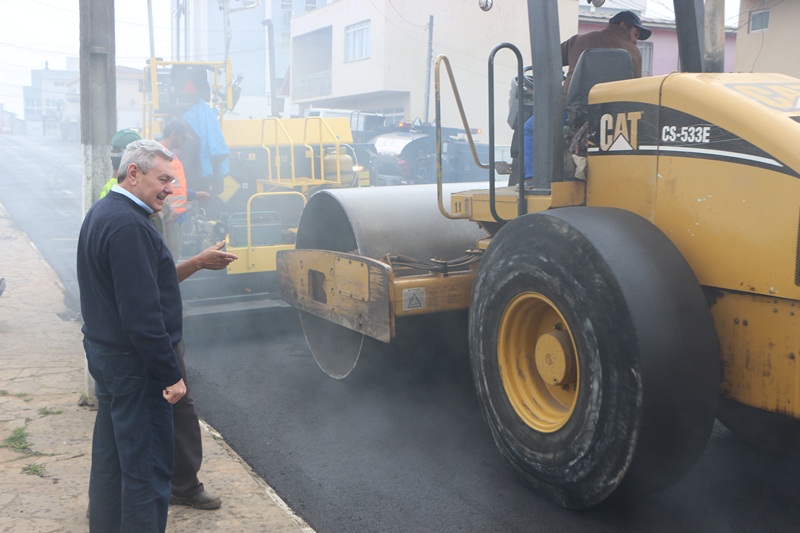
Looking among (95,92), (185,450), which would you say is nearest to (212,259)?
(185,450)

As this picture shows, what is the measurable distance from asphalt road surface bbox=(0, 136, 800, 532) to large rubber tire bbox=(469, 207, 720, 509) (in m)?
0.22

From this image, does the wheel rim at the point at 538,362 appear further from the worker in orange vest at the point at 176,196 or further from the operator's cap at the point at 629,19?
the worker in orange vest at the point at 176,196

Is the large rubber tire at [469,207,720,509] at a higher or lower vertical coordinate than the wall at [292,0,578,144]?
lower

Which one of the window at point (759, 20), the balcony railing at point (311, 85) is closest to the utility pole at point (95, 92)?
the window at point (759, 20)

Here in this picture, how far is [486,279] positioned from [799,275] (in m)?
1.50

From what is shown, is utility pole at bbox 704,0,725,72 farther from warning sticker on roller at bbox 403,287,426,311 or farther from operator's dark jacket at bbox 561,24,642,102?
warning sticker on roller at bbox 403,287,426,311

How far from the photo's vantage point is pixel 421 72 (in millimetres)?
38656

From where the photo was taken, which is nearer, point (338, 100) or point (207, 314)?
point (207, 314)

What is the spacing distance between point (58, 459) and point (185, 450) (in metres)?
1.01

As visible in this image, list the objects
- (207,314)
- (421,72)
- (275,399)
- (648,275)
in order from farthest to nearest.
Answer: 1. (421,72)
2. (207,314)
3. (275,399)
4. (648,275)

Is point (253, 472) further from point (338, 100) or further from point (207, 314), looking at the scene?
point (338, 100)

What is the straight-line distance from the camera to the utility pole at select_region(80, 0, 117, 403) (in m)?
5.43

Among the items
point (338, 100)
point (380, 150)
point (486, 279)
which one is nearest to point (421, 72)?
point (338, 100)

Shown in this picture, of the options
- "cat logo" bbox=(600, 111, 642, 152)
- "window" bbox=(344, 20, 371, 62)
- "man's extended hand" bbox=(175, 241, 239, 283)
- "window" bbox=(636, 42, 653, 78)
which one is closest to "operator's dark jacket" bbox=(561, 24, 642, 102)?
"window" bbox=(636, 42, 653, 78)
